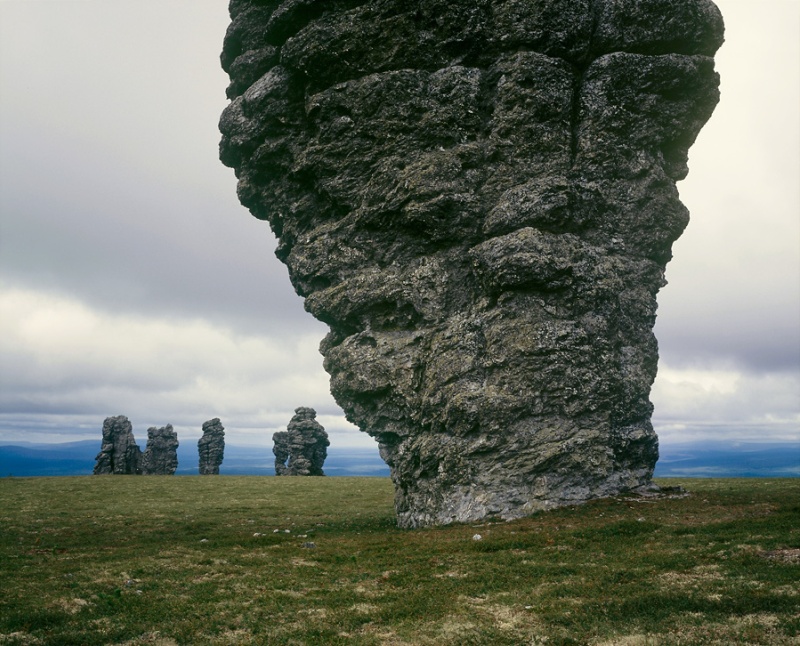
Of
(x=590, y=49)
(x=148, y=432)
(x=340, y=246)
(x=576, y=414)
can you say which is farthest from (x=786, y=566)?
(x=148, y=432)

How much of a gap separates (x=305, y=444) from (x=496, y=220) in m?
82.5

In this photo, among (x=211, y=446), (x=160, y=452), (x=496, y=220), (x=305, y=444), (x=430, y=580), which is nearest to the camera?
(x=430, y=580)

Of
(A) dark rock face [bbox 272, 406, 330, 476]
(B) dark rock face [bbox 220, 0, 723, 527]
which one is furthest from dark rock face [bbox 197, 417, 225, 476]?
(B) dark rock face [bbox 220, 0, 723, 527]

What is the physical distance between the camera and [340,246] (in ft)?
137

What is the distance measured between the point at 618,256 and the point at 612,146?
25.7ft

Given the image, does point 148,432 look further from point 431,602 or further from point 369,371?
point 431,602

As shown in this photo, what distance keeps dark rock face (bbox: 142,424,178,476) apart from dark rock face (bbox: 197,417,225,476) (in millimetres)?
5762

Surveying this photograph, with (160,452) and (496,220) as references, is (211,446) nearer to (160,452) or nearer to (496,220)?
(160,452)

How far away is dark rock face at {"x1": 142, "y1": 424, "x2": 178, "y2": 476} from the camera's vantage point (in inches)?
4611

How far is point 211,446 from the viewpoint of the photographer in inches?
4808

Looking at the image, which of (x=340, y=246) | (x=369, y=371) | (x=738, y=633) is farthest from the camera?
(x=340, y=246)

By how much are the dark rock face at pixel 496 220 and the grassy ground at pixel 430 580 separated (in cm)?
549

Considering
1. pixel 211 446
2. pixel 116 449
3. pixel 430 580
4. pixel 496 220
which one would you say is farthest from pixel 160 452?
pixel 430 580

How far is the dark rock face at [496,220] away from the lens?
3616 cm
